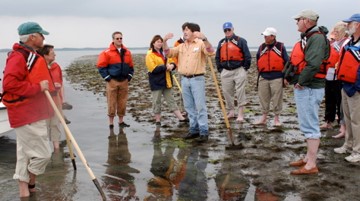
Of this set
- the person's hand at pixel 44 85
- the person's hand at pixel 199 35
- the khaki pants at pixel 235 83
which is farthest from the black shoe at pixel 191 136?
the person's hand at pixel 44 85

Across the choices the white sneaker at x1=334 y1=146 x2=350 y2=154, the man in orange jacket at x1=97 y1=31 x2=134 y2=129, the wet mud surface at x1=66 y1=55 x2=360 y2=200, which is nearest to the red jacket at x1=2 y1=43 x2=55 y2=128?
the wet mud surface at x1=66 y1=55 x2=360 y2=200

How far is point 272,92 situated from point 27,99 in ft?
21.3

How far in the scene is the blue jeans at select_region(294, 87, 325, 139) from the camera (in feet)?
19.9

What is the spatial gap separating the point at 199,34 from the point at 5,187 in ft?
15.7

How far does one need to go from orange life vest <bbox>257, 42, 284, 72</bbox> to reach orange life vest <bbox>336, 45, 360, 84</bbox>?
277cm

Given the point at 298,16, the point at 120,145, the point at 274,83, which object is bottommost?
the point at 120,145

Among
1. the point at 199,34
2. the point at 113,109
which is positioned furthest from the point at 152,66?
the point at 199,34

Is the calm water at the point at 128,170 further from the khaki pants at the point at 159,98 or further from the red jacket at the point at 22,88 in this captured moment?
the red jacket at the point at 22,88

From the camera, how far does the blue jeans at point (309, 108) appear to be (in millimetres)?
6066

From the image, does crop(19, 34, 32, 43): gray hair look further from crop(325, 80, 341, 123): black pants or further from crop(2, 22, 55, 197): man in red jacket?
crop(325, 80, 341, 123): black pants

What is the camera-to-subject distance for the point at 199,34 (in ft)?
26.6

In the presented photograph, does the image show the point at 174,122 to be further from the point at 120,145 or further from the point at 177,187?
the point at 177,187

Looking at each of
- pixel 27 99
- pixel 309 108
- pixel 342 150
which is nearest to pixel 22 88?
pixel 27 99

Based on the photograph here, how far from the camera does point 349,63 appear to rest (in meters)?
6.51
